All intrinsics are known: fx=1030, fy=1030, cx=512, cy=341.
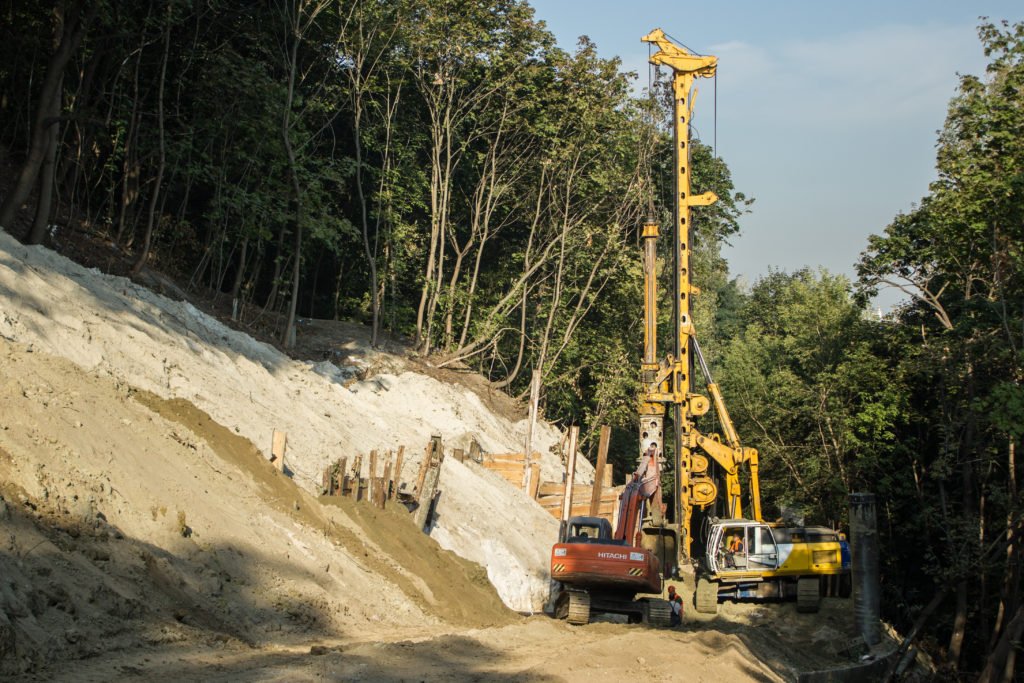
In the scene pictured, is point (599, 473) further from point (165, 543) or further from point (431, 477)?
point (165, 543)

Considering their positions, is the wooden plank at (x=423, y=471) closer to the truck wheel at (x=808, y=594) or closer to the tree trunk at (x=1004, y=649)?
the truck wheel at (x=808, y=594)

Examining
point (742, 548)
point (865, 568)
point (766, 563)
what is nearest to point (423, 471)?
point (742, 548)

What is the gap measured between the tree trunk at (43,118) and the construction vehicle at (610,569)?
1310cm

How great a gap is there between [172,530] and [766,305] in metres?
80.3

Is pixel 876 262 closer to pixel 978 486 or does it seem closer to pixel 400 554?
pixel 978 486

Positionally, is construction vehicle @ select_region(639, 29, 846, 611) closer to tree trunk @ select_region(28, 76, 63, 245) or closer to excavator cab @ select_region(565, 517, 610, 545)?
excavator cab @ select_region(565, 517, 610, 545)

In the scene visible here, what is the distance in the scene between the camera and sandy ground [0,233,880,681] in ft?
37.1

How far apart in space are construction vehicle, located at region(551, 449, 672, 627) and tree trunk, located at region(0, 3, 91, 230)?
1310 cm

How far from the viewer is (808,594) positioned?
983 inches

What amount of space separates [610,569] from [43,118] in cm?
1463

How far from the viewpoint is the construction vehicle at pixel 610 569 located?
66.2ft

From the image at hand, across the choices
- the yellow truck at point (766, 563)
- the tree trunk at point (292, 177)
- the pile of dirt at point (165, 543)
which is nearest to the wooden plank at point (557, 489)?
the yellow truck at point (766, 563)

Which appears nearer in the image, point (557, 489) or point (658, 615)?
point (658, 615)

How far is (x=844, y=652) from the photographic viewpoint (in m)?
22.4
